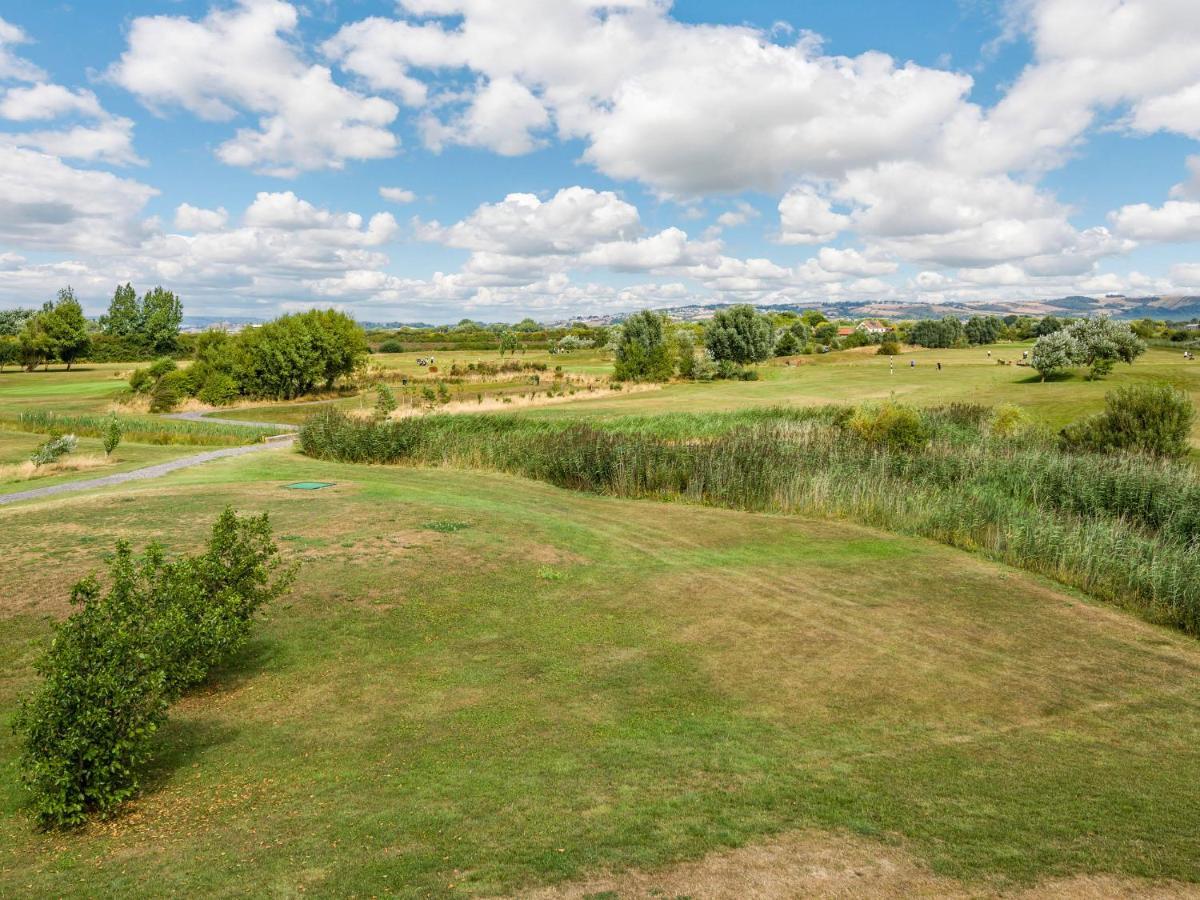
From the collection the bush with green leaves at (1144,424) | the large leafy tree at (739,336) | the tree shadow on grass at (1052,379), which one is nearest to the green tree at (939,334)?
the large leafy tree at (739,336)

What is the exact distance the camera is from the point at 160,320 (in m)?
86.3

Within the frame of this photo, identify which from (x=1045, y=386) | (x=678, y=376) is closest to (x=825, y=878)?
(x=1045, y=386)

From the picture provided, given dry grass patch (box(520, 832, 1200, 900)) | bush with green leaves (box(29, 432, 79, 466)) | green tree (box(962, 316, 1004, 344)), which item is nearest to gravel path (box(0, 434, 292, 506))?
bush with green leaves (box(29, 432, 79, 466))

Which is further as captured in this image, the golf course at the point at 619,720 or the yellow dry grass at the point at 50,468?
the yellow dry grass at the point at 50,468

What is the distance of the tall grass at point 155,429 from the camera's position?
30.9 metres

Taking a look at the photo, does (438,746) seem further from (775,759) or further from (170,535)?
(170,535)

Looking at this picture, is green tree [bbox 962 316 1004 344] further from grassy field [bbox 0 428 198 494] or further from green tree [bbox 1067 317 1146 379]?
grassy field [bbox 0 428 198 494]

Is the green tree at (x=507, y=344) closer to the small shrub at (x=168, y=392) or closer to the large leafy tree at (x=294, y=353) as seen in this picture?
the large leafy tree at (x=294, y=353)

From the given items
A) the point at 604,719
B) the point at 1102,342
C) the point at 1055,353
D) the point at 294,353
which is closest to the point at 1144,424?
the point at 604,719

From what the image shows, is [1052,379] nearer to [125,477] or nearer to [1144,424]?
[1144,424]

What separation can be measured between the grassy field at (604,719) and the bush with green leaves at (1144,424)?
13.8 m

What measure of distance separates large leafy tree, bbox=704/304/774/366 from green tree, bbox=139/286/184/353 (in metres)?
61.8

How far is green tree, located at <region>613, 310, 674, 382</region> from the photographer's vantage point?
6066 cm

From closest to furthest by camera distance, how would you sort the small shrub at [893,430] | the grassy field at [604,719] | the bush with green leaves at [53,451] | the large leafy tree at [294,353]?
the grassy field at [604,719], the bush with green leaves at [53,451], the small shrub at [893,430], the large leafy tree at [294,353]
